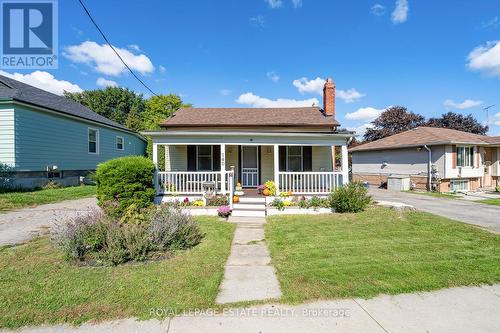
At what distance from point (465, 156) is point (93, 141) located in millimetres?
26540

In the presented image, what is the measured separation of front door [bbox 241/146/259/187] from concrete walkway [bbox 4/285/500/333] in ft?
29.5

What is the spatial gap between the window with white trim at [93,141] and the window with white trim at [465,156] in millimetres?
25502

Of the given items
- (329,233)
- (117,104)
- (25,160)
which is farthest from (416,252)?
(117,104)

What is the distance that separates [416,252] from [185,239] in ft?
16.0

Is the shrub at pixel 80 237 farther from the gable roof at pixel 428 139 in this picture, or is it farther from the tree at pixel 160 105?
the tree at pixel 160 105

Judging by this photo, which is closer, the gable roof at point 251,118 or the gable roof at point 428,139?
the gable roof at point 251,118

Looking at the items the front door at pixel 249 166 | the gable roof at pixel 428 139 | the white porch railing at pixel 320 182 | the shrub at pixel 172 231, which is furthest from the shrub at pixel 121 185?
the gable roof at pixel 428 139

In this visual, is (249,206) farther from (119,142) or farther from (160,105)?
(160,105)

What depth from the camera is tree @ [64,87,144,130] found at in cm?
4700

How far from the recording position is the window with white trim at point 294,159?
39.2ft

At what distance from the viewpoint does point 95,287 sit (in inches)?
135

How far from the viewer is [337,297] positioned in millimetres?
3252

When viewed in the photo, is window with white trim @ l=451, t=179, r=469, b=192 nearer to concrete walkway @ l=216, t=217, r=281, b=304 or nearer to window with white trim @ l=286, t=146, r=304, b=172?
window with white trim @ l=286, t=146, r=304, b=172

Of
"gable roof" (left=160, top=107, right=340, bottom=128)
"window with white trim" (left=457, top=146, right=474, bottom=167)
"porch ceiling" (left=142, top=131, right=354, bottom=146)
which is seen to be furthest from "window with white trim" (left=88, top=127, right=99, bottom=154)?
"window with white trim" (left=457, top=146, right=474, bottom=167)
